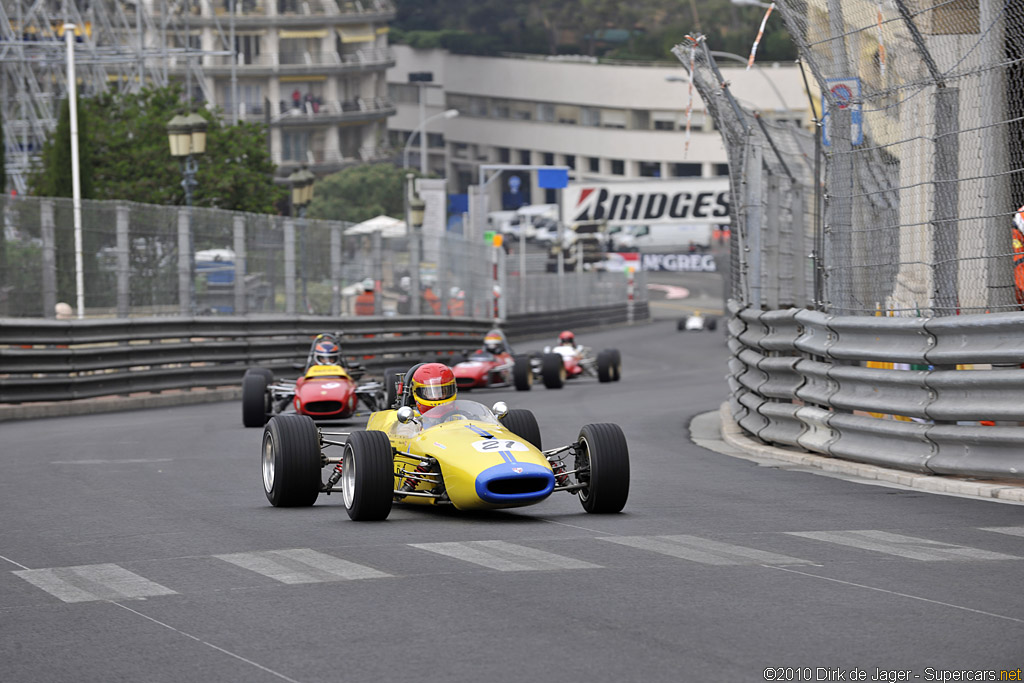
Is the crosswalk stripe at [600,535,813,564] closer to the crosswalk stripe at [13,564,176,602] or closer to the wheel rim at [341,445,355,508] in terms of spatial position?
the wheel rim at [341,445,355,508]

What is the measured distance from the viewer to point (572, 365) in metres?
30.2

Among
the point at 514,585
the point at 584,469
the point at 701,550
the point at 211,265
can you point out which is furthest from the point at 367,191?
the point at 514,585

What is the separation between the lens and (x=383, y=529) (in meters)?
9.33

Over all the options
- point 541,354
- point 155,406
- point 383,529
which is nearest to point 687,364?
point 541,354

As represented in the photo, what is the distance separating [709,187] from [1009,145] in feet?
304

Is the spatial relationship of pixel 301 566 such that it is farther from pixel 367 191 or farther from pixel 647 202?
pixel 647 202

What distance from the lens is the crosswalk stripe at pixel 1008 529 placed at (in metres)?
8.80

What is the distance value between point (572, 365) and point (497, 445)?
20376mm

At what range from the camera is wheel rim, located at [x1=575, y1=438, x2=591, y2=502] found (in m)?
9.95

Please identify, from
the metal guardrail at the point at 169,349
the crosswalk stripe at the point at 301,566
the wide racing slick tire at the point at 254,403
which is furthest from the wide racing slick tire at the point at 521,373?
the crosswalk stripe at the point at 301,566

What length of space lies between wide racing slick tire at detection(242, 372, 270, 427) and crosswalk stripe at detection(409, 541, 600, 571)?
10309mm

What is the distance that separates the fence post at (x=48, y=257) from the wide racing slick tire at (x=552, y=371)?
8623 mm

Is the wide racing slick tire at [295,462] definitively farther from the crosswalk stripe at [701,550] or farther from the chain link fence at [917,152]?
the chain link fence at [917,152]

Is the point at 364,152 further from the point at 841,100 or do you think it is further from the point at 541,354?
the point at 841,100
